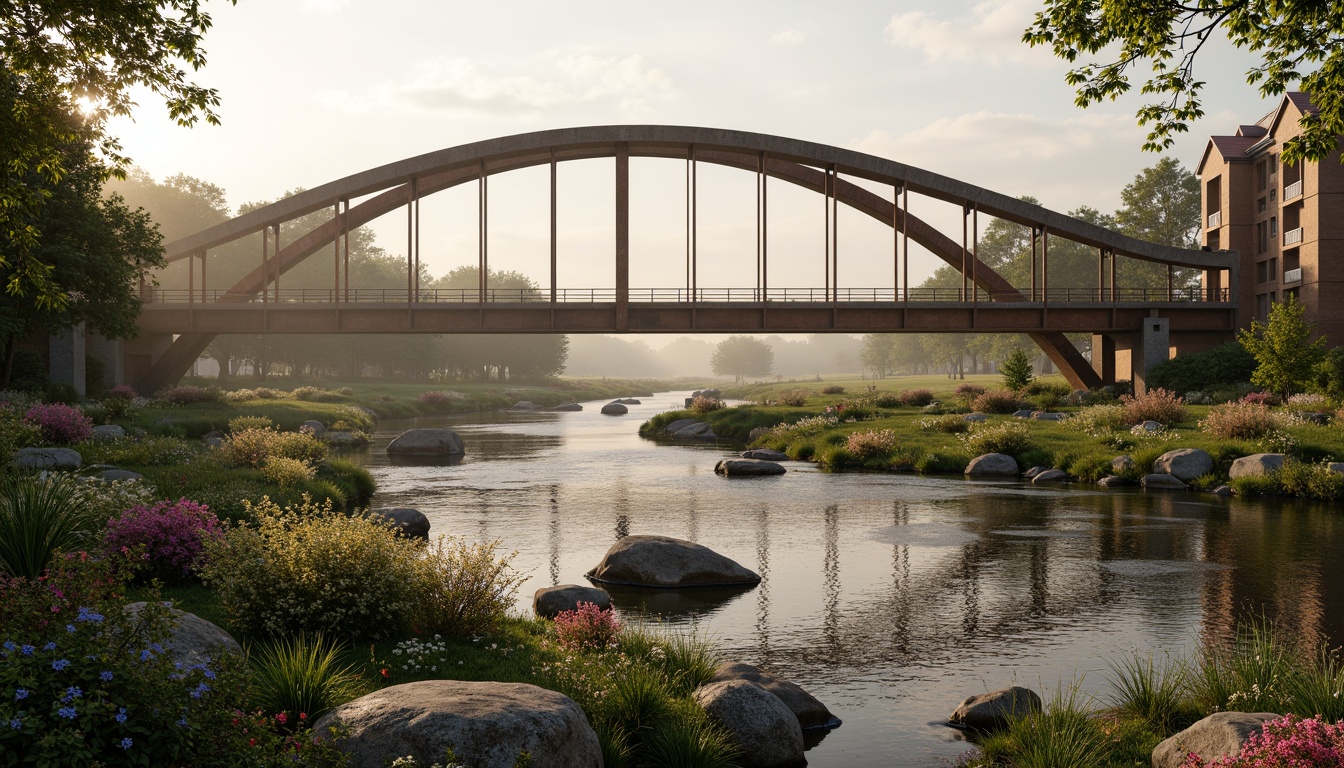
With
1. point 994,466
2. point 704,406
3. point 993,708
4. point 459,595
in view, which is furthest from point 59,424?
point 704,406

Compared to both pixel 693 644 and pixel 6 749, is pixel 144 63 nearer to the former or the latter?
pixel 693 644

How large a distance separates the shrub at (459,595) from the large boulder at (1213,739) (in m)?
6.67

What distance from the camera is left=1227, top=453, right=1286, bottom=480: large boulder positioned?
26625 mm

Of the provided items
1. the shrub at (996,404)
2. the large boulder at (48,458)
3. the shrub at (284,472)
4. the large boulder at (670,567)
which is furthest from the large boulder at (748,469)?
the large boulder at (48,458)

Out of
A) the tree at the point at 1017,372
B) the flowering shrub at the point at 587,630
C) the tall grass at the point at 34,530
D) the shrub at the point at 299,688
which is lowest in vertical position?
the flowering shrub at the point at 587,630

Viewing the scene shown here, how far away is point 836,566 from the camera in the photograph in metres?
17.8

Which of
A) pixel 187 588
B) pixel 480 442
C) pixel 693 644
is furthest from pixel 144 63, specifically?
pixel 480 442

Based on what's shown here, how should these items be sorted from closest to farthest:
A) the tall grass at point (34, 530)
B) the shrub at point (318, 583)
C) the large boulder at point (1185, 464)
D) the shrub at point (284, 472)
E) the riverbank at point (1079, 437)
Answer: the shrub at point (318, 583), the tall grass at point (34, 530), the shrub at point (284, 472), the riverbank at point (1079, 437), the large boulder at point (1185, 464)

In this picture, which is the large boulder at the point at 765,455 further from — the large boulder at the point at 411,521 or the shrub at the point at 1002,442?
the large boulder at the point at 411,521

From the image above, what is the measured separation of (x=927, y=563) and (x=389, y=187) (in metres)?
43.7

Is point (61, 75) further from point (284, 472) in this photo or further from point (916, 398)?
point (916, 398)

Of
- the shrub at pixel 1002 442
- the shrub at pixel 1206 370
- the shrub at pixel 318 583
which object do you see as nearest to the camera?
the shrub at pixel 318 583

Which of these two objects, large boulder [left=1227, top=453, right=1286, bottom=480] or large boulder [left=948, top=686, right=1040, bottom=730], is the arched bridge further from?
large boulder [left=948, top=686, right=1040, bottom=730]

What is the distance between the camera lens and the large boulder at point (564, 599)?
535 inches
